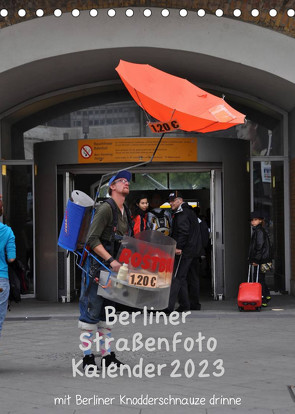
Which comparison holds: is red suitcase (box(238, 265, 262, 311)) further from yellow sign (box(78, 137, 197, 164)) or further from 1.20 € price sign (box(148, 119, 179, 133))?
1.20 € price sign (box(148, 119, 179, 133))

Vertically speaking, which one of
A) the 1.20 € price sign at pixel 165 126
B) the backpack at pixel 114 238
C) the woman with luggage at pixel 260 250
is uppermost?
the 1.20 € price sign at pixel 165 126

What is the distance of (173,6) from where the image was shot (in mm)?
12805

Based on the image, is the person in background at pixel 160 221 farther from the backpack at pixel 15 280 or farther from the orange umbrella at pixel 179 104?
the backpack at pixel 15 280

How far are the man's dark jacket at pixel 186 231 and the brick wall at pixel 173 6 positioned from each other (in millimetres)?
3070

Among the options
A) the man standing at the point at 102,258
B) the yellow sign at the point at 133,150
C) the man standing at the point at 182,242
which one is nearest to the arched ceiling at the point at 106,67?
the yellow sign at the point at 133,150

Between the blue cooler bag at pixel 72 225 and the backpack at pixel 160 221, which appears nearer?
the blue cooler bag at pixel 72 225

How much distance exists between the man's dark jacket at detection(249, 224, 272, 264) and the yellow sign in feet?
6.04

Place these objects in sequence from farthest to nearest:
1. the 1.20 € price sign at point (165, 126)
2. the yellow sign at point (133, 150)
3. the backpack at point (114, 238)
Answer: the yellow sign at point (133, 150), the 1.20 € price sign at point (165, 126), the backpack at point (114, 238)

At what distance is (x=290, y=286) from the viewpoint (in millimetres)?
15273

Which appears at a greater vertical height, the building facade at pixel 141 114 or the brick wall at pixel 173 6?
the brick wall at pixel 173 6

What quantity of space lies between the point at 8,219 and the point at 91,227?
8753 mm

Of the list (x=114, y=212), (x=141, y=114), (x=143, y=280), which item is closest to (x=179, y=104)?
(x=114, y=212)

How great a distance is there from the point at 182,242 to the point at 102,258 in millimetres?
5127

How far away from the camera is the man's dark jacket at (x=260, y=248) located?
1303 centimetres
